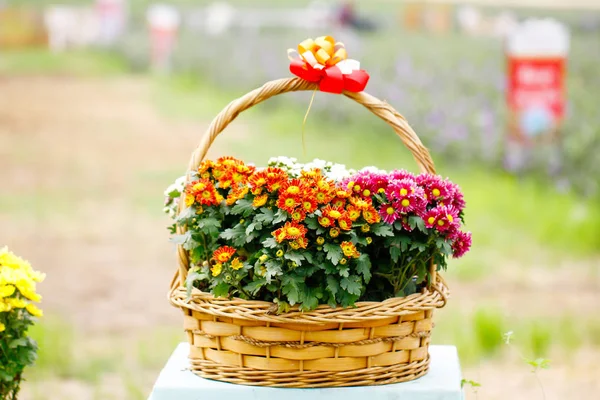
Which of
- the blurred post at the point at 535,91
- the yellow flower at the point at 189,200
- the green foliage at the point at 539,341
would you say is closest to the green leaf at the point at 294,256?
the yellow flower at the point at 189,200

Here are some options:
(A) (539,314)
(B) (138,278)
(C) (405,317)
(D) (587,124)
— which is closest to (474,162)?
(D) (587,124)

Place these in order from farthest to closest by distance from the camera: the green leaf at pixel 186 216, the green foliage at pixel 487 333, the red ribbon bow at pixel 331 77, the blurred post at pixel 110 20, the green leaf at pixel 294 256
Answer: the blurred post at pixel 110 20, the green foliage at pixel 487 333, the red ribbon bow at pixel 331 77, the green leaf at pixel 186 216, the green leaf at pixel 294 256

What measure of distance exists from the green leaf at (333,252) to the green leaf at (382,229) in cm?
7

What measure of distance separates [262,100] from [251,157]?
3848 millimetres

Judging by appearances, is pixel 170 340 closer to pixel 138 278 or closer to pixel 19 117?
pixel 138 278

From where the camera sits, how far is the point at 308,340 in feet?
4.63

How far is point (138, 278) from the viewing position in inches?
171

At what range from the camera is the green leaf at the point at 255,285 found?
54.4 inches

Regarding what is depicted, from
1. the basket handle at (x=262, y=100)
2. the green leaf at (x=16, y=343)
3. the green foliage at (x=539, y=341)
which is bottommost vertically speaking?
the green foliage at (x=539, y=341)

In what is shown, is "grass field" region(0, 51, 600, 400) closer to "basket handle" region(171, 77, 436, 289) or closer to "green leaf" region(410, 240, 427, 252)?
"basket handle" region(171, 77, 436, 289)

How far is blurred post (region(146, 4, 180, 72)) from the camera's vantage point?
19.2 feet

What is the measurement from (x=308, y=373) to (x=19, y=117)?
4671 millimetres

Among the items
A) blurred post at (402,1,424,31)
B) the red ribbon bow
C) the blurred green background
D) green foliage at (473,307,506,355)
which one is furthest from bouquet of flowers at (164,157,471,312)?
blurred post at (402,1,424,31)

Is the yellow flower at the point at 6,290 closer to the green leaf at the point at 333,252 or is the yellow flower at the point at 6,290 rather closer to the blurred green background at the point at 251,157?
the green leaf at the point at 333,252
